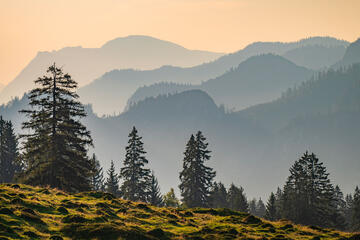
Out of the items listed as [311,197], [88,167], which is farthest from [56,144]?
[311,197]

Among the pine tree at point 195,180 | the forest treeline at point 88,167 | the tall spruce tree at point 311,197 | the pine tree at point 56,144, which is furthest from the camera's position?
the pine tree at point 195,180

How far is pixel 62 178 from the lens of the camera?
4553cm

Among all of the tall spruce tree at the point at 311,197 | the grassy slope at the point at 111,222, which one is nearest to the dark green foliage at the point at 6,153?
the grassy slope at the point at 111,222

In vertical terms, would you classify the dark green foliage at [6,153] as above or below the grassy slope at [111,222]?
above

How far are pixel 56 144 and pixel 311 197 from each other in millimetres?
40273

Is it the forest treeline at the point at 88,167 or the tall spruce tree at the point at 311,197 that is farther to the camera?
the tall spruce tree at the point at 311,197

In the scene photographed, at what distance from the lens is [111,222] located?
84.5 ft

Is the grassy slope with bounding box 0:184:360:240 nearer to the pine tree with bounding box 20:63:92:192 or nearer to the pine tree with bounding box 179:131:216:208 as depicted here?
the pine tree with bounding box 20:63:92:192

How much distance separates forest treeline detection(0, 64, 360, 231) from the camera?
4647 centimetres

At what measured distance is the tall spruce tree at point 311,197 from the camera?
67.7 m

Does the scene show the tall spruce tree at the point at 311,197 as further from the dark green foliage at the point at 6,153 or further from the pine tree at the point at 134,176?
the dark green foliage at the point at 6,153

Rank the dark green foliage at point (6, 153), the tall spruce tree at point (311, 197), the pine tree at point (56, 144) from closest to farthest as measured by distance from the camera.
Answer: the pine tree at point (56, 144) < the tall spruce tree at point (311, 197) < the dark green foliage at point (6, 153)

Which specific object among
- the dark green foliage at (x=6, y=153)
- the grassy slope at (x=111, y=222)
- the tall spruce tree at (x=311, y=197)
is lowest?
the grassy slope at (x=111, y=222)

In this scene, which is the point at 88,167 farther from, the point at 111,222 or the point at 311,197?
the point at 311,197
